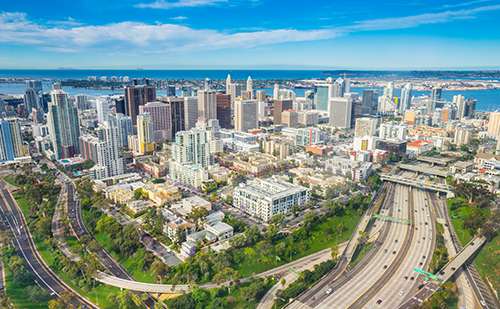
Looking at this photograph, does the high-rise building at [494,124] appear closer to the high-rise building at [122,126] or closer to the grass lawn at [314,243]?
the grass lawn at [314,243]

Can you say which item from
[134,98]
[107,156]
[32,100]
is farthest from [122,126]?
[32,100]

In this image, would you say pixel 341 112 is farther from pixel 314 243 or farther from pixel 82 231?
pixel 82 231

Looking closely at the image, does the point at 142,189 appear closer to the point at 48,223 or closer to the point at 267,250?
the point at 48,223

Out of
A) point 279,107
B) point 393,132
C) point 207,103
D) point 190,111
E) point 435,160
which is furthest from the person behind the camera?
point 279,107

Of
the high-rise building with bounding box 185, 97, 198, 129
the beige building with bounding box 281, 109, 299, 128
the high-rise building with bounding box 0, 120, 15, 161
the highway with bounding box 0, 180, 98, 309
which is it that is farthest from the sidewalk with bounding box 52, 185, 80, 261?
the beige building with bounding box 281, 109, 299, 128

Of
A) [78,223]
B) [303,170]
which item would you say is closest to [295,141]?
[303,170]

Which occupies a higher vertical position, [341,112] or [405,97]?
[405,97]
